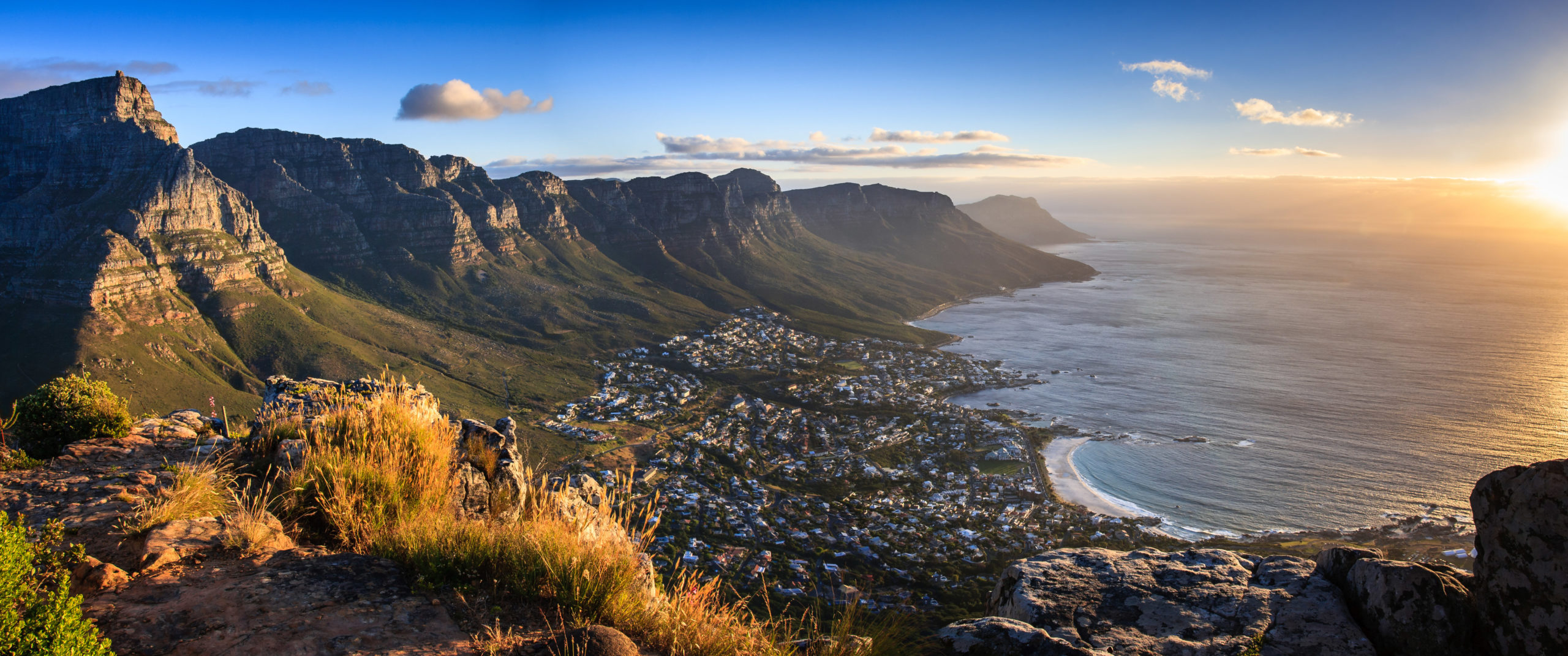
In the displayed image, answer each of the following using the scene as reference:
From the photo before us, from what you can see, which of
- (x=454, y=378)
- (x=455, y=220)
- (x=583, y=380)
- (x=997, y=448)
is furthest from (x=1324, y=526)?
(x=455, y=220)

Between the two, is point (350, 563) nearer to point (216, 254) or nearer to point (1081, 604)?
point (1081, 604)

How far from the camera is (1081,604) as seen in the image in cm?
779

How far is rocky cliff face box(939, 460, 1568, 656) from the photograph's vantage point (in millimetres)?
5793

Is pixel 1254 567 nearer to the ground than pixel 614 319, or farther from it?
farther from it

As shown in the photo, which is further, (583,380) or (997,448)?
(583,380)

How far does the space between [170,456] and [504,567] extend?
648 centimetres

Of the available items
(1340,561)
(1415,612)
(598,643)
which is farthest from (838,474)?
(598,643)

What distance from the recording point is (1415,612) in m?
6.18

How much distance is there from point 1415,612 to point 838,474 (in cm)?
5337

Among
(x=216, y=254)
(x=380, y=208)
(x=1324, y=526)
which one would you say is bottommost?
(x=1324, y=526)

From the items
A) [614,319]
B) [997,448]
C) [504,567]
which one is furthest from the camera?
[614,319]

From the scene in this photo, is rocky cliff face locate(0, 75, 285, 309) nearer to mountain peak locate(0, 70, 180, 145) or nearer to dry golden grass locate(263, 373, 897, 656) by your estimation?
mountain peak locate(0, 70, 180, 145)

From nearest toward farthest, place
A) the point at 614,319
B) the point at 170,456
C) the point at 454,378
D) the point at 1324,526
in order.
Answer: the point at 170,456, the point at 1324,526, the point at 454,378, the point at 614,319

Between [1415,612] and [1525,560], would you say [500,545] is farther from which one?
[1525,560]
